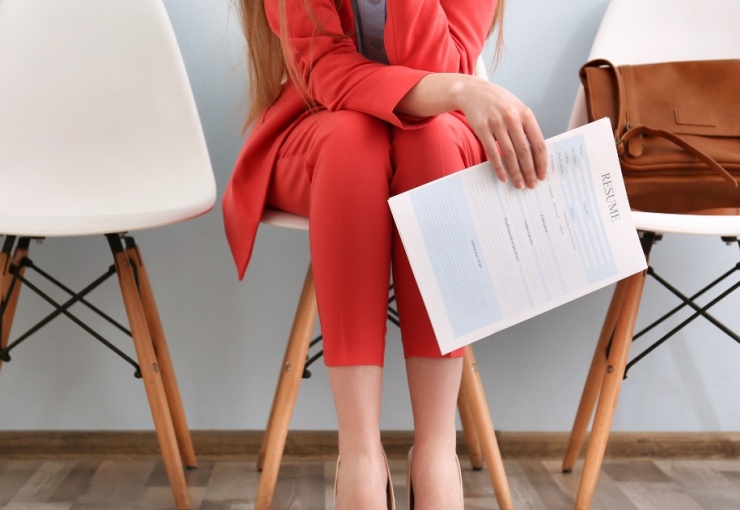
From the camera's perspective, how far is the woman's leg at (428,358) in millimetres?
780

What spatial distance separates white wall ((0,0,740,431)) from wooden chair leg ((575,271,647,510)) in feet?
0.97

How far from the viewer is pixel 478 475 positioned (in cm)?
133

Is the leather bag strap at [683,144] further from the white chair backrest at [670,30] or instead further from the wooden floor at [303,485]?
the wooden floor at [303,485]

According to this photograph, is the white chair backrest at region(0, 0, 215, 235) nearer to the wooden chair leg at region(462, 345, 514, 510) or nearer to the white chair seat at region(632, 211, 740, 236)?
the wooden chair leg at region(462, 345, 514, 510)

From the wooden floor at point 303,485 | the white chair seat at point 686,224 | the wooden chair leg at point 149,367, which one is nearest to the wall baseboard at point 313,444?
the wooden floor at point 303,485

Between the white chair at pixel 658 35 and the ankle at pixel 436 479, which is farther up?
the white chair at pixel 658 35

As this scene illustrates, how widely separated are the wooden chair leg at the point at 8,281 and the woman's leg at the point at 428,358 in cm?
59

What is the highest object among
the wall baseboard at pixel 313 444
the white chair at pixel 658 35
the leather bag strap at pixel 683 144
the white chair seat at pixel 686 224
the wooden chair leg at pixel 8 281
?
the white chair at pixel 658 35

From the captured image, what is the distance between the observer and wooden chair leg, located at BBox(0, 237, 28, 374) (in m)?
1.11

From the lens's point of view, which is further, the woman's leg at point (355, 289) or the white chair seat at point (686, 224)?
the white chair seat at point (686, 224)

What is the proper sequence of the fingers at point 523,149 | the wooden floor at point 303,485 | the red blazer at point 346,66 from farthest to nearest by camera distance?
the wooden floor at point 303,485
the red blazer at point 346,66
the fingers at point 523,149

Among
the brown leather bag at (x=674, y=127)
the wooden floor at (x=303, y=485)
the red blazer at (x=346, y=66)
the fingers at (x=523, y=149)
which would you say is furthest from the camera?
the wooden floor at (x=303, y=485)

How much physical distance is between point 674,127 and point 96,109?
33.8 inches

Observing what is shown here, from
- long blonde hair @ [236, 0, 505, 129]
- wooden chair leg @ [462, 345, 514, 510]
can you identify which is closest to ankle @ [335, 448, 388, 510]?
wooden chair leg @ [462, 345, 514, 510]
